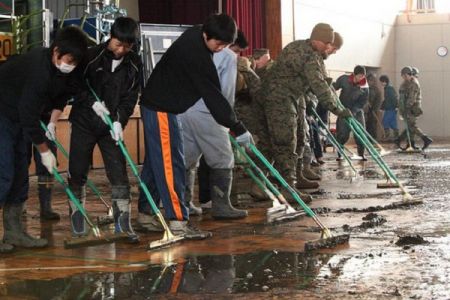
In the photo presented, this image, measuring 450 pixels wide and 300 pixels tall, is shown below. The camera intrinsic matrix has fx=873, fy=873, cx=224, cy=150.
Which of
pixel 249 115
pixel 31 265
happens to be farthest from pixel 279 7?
pixel 31 265

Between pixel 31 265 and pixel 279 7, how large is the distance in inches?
555

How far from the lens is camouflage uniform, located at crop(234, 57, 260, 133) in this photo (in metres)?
7.89

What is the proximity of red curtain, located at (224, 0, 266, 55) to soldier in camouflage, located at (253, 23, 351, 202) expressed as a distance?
914 cm

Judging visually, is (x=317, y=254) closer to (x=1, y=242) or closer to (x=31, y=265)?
(x=31, y=265)

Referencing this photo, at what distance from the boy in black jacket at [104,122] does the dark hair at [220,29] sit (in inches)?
20.6

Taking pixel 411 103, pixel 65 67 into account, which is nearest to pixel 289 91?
pixel 65 67

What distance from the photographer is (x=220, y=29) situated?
18.6ft

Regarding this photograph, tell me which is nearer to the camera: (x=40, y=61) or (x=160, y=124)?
(x=40, y=61)

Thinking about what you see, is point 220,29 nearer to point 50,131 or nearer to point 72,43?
point 72,43

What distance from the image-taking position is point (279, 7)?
1856 cm

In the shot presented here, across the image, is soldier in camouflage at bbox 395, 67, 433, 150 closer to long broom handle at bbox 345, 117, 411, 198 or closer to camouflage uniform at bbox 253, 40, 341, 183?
long broom handle at bbox 345, 117, 411, 198

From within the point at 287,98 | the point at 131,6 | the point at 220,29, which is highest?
the point at 131,6

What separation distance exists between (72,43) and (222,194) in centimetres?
216

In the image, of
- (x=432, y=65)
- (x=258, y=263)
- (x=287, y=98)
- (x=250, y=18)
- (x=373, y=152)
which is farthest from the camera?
(x=432, y=65)
